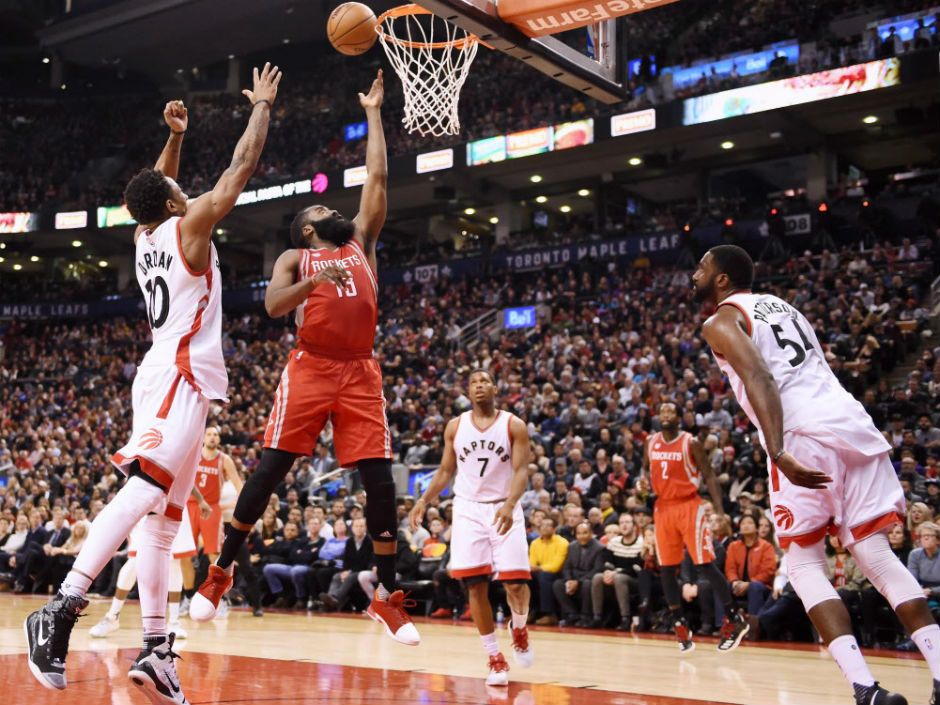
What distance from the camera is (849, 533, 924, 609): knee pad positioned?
153 inches

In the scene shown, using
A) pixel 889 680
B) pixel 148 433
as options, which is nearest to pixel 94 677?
pixel 148 433

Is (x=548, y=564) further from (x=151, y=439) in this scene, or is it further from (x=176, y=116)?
(x=151, y=439)

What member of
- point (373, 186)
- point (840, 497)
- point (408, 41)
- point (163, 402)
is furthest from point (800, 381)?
point (408, 41)

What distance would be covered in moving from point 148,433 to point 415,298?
23.6 meters

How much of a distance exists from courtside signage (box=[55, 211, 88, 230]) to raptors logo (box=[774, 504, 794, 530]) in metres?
31.9

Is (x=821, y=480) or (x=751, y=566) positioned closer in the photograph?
(x=821, y=480)


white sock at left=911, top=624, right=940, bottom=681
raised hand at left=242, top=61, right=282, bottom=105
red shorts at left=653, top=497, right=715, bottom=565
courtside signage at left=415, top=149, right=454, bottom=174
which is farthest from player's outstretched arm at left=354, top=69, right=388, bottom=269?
courtside signage at left=415, top=149, right=454, bottom=174

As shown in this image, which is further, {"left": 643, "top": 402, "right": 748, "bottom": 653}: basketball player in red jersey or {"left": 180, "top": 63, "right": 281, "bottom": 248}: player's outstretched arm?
{"left": 643, "top": 402, "right": 748, "bottom": 653}: basketball player in red jersey

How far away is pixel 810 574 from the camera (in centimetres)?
398

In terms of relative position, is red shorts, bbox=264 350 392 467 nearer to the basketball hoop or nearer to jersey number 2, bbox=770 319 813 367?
jersey number 2, bbox=770 319 813 367

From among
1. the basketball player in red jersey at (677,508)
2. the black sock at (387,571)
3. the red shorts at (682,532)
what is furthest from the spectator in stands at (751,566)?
the black sock at (387,571)

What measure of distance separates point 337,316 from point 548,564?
21.9ft

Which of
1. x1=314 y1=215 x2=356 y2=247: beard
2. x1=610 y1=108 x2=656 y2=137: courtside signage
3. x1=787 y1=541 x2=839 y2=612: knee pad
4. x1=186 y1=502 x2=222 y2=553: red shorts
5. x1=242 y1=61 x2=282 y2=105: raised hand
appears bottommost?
x1=186 y1=502 x2=222 y2=553: red shorts

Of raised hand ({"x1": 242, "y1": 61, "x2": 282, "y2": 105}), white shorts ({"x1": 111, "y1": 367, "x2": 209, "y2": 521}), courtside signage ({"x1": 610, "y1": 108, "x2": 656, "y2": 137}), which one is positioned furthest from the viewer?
courtside signage ({"x1": 610, "y1": 108, "x2": 656, "y2": 137})
